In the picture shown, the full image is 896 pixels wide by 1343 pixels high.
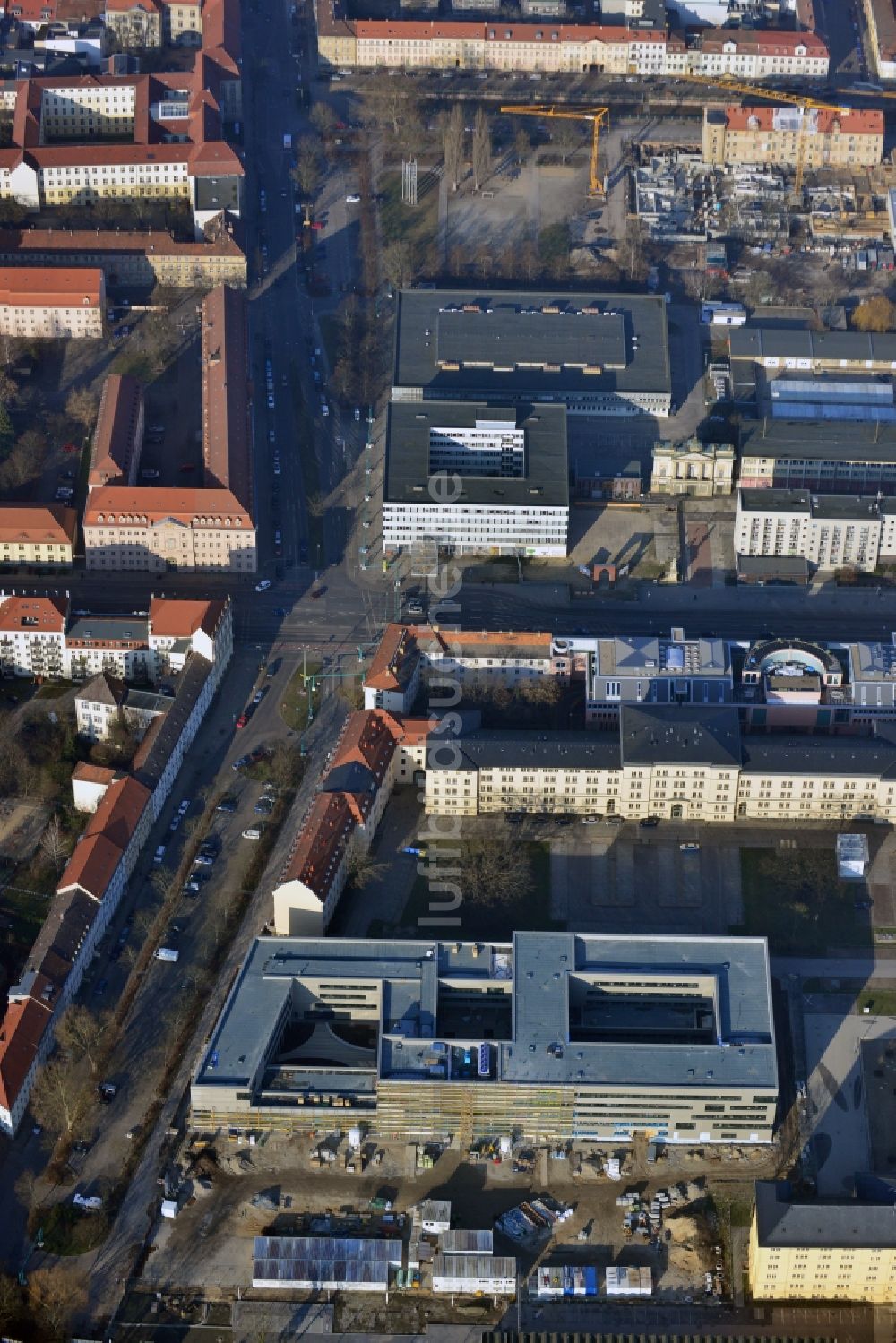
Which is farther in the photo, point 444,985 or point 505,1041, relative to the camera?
point 444,985

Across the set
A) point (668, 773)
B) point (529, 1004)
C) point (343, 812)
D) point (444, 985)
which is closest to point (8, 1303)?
point (444, 985)

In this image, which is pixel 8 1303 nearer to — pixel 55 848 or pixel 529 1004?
pixel 529 1004

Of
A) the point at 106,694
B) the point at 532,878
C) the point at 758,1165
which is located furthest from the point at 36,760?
the point at 758,1165

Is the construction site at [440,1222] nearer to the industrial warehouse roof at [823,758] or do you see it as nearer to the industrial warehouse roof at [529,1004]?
the industrial warehouse roof at [529,1004]

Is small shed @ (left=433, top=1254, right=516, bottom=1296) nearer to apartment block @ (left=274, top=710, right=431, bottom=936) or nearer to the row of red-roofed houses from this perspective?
apartment block @ (left=274, top=710, right=431, bottom=936)

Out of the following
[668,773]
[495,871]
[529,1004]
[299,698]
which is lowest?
[529,1004]

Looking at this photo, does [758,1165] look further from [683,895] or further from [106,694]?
[106,694]
